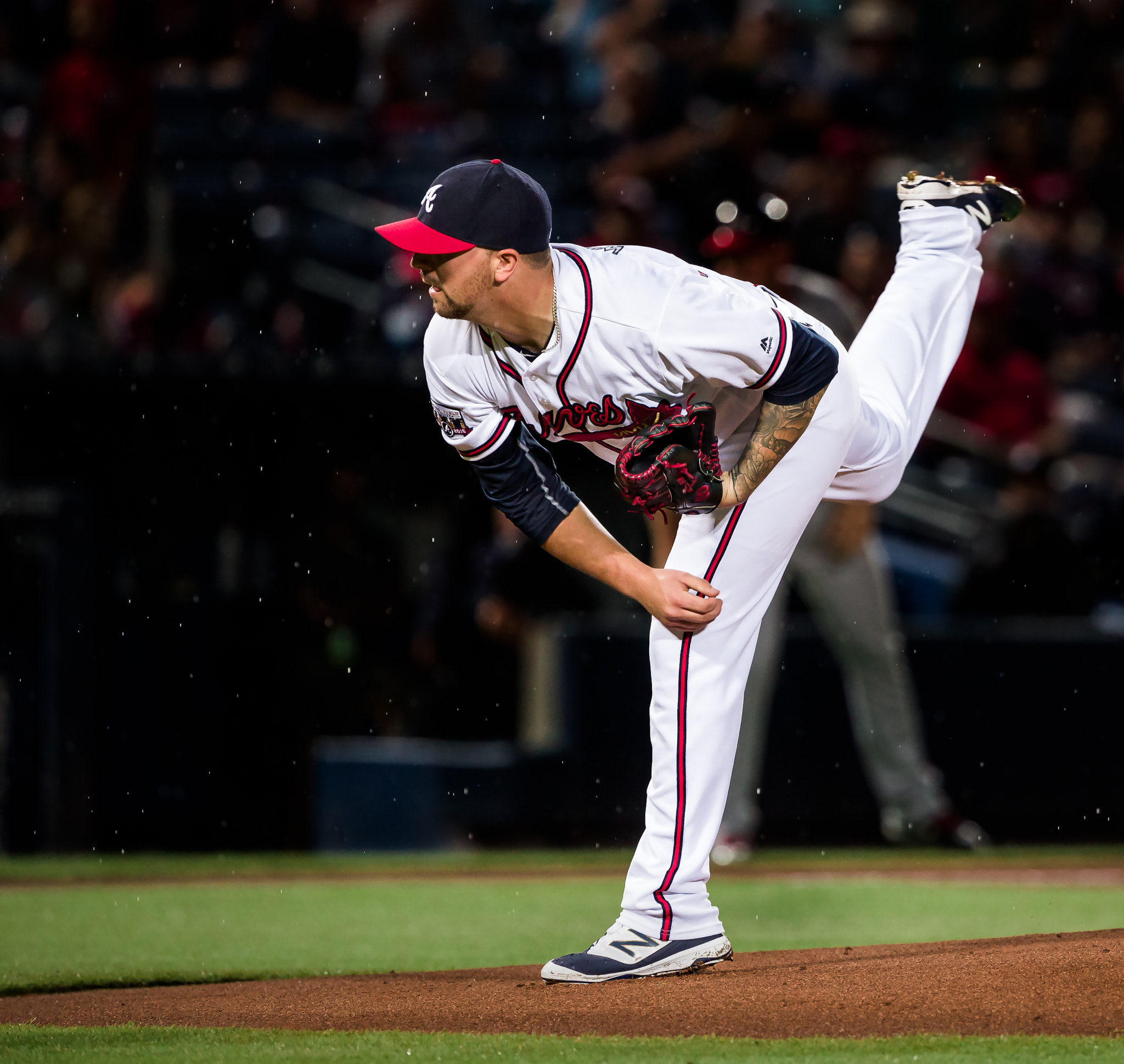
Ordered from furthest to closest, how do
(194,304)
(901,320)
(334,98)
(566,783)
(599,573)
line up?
(334,98)
(194,304)
(566,783)
(901,320)
(599,573)

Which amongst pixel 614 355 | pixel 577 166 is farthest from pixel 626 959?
pixel 577 166

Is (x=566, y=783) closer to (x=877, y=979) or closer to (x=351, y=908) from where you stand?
(x=351, y=908)

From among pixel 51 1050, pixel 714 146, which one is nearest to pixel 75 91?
pixel 714 146

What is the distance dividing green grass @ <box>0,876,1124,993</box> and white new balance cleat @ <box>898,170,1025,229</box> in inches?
82.7

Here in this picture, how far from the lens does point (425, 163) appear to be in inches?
373

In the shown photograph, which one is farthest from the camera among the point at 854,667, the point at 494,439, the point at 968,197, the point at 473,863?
the point at 473,863

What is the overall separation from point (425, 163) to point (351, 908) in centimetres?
537

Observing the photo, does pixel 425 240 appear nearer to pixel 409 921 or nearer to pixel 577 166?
pixel 409 921

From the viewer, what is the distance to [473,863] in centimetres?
667

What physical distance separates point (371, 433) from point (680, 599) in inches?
167

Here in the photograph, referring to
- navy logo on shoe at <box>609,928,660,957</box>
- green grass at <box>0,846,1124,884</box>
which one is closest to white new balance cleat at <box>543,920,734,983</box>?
navy logo on shoe at <box>609,928,660,957</box>

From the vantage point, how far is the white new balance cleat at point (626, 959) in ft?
11.5

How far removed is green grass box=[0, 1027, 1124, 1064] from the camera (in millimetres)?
2779

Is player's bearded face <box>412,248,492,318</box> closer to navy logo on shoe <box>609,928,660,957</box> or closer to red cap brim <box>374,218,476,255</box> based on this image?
red cap brim <box>374,218,476,255</box>
